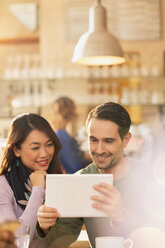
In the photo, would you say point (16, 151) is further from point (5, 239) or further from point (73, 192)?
point (5, 239)

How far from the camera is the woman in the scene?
1.70m

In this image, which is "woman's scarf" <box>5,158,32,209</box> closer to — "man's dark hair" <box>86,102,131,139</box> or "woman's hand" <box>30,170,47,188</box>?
"woman's hand" <box>30,170,47,188</box>

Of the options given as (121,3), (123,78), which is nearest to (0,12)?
(121,3)

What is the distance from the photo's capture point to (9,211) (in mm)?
1616

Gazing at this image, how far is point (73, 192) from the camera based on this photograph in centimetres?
131

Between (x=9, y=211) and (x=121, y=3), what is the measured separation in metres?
4.81

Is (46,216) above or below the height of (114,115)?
below

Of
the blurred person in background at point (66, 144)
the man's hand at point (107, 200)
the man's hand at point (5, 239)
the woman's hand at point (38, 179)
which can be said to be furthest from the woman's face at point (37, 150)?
the blurred person in background at point (66, 144)

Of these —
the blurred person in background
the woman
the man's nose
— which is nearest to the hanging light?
the blurred person in background

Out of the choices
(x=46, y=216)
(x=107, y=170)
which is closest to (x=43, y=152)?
(x=107, y=170)

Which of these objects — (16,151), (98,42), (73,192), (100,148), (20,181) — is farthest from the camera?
(98,42)

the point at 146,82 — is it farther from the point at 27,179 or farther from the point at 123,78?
the point at 27,179

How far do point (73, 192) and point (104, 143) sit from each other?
390mm

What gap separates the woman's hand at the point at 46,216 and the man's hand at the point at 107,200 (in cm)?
12
